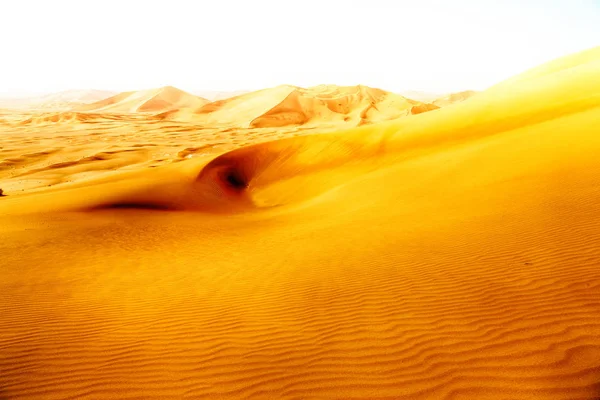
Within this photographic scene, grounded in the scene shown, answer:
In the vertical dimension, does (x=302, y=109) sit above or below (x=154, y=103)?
below

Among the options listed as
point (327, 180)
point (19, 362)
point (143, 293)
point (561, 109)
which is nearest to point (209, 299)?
point (143, 293)

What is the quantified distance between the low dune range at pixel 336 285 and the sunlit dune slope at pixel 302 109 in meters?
47.5

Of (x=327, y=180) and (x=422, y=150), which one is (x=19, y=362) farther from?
(x=422, y=150)

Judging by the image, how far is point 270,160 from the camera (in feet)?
79.3

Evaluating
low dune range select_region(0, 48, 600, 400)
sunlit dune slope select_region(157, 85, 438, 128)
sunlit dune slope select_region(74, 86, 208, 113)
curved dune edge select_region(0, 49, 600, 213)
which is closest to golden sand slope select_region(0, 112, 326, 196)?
curved dune edge select_region(0, 49, 600, 213)

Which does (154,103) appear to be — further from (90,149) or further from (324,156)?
(324,156)

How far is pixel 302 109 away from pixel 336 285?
66.6m

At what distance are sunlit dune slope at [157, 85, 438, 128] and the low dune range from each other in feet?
156

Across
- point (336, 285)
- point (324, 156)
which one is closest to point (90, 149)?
point (324, 156)

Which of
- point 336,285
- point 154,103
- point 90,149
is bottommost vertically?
point 336,285

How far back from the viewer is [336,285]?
576cm

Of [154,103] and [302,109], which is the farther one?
[154,103]

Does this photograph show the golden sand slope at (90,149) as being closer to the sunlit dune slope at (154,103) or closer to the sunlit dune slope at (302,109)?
the sunlit dune slope at (302,109)

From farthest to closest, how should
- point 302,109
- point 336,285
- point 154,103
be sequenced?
point 154,103 → point 302,109 → point 336,285
